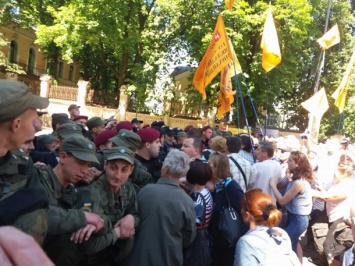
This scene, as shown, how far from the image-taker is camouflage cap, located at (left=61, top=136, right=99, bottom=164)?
270 centimetres

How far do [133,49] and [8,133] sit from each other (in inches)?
962

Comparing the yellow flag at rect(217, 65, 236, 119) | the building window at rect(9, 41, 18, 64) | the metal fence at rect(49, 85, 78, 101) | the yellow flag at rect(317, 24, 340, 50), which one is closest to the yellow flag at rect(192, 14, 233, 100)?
the yellow flag at rect(217, 65, 236, 119)

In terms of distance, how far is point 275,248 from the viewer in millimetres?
2941

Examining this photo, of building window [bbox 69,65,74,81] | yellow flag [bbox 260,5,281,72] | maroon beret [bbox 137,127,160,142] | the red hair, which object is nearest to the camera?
the red hair

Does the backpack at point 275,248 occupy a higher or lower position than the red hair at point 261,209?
lower

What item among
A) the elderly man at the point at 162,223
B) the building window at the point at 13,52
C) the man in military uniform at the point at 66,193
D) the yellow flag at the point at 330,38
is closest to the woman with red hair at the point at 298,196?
Result: the elderly man at the point at 162,223

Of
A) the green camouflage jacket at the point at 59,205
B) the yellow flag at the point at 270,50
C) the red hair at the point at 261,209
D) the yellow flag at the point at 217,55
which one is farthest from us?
the yellow flag at the point at 270,50

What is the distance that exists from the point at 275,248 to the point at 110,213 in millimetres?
1242

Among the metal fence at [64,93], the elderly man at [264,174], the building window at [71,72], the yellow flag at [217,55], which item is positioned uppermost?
the building window at [71,72]

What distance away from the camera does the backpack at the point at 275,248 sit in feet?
9.45

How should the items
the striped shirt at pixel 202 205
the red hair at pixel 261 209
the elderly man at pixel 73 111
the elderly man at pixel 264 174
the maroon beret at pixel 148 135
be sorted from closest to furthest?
the red hair at pixel 261 209, the striped shirt at pixel 202 205, the maroon beret at pixel 148 135, the elderly man at pixel 264 174, the elderly man at pixel 73 111

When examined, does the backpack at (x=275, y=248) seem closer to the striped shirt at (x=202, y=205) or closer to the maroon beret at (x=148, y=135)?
the striped shirt at (x=202, y=205)

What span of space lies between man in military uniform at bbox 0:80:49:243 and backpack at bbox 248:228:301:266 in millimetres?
1707

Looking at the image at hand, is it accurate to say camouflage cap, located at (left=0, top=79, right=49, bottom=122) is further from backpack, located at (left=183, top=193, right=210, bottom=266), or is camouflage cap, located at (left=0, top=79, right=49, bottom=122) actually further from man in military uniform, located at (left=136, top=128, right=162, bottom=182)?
man in military uniform, located at (left=136, top=128, right=162, bottom=182)
